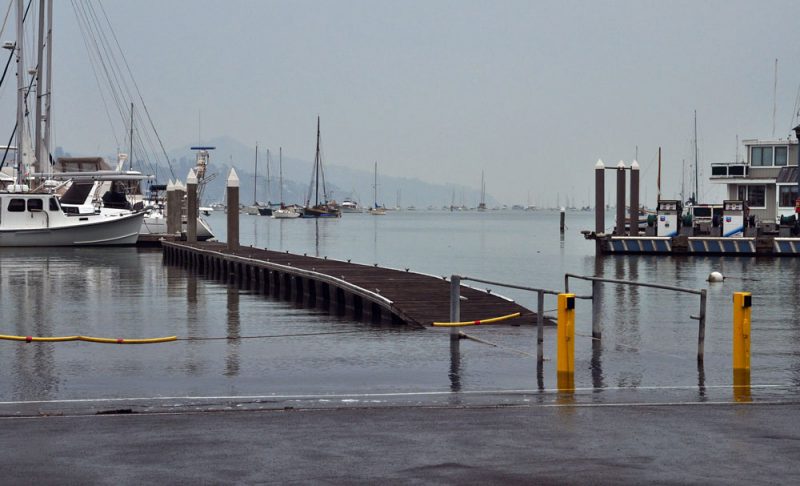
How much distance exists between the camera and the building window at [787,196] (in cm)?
6744

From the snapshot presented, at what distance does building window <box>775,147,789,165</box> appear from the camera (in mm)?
69375

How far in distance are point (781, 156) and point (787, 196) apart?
310 cm

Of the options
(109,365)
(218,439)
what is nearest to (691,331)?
(109,365)

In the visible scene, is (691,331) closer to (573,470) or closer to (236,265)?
(573,470)

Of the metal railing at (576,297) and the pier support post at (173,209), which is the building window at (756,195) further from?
the metal railing at (576,297)

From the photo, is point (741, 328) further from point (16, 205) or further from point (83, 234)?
point (16, 205)

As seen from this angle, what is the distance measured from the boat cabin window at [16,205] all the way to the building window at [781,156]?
46.4 meters

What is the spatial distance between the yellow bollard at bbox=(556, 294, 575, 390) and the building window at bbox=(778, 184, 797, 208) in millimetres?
57641

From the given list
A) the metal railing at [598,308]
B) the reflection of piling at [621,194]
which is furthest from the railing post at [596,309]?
the reflection of piling at [621,194]

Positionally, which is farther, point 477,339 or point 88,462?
point 477,339

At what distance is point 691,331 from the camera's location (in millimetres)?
25688

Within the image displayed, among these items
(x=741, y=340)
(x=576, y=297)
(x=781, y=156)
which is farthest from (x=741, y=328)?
(x=781, y=156)

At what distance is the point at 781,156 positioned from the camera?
2736 inches

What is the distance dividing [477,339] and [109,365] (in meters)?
5.94
